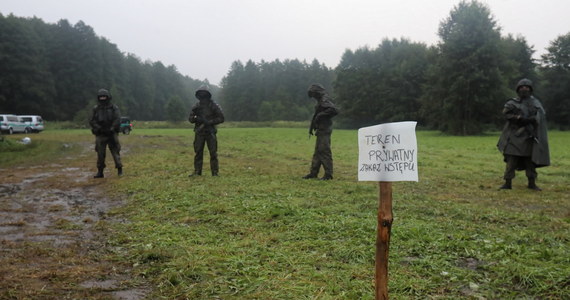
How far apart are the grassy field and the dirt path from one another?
10.6 inches

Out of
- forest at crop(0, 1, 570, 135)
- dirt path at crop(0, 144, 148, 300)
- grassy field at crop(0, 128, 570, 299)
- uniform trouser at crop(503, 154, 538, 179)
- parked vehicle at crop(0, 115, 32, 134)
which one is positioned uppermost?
forest at crop(0, 1, 570, 135)

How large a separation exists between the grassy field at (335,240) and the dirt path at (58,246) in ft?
0.88

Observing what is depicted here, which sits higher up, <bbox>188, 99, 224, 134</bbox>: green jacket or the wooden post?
<bbox>188, 99, 224, 134</bbox>: green jacket

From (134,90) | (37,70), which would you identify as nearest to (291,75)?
(134,90)

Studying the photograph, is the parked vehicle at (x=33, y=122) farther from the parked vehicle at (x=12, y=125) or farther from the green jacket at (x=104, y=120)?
the green jacket at (x=104, y=120)

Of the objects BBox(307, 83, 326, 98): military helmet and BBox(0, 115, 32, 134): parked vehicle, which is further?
BBox(0, 115, 32, 134): parked vehicle

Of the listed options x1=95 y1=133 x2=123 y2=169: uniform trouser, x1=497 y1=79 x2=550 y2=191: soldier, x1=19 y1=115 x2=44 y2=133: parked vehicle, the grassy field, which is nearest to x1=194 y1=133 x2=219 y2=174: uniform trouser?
the grassy field

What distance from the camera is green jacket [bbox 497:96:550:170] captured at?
375 inches

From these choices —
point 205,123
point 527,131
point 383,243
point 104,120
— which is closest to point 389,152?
point 383,243

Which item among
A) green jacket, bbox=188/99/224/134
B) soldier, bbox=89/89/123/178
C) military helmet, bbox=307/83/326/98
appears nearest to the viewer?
military helmet, bbox=307/83/326/98

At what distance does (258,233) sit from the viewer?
5770 millimetres

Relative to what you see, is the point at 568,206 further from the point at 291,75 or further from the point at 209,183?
the point at 291,75

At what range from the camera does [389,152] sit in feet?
11.0

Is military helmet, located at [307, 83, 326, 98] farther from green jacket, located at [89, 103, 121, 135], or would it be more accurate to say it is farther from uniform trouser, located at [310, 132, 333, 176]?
green jacket, located at [89, 103, 121, 135]
